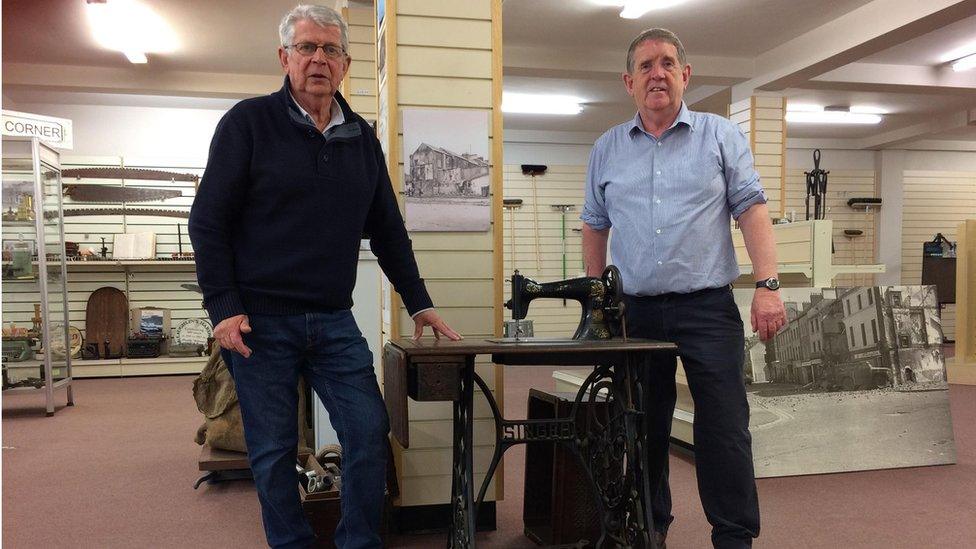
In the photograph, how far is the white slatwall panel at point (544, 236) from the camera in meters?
11.9

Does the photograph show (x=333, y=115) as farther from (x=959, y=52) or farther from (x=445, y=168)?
(x=959, y=52)

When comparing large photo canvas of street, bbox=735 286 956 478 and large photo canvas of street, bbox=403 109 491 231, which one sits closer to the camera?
large photo canvas of street, bbox=403 109 491 231

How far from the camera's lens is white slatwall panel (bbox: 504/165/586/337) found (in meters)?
11.9

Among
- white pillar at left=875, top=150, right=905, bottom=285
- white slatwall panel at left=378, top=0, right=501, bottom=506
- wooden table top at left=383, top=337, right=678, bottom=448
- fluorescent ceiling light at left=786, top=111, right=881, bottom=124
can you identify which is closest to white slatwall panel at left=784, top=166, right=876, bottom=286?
white pillar at left=875, top=150, right=905, bottom=285

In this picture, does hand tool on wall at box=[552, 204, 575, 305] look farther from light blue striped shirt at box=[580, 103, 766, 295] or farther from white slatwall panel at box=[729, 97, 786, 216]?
light blue striped shirt at box=[580, 103, 766, 295]

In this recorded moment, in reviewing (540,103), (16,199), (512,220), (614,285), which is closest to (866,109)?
(540,103)

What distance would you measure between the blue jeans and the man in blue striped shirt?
1.04 metres

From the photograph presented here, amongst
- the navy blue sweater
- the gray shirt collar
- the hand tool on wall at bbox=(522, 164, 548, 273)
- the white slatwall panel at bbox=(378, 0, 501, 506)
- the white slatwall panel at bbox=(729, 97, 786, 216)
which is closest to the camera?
the navy blue sweater

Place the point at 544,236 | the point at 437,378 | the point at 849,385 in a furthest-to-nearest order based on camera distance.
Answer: the point at 544,236 → the point at 849,385 → the point at 437,378

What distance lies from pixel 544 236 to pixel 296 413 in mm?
9890

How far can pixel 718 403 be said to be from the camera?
2477 mm

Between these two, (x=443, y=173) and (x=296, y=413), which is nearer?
(x=296, y=413)

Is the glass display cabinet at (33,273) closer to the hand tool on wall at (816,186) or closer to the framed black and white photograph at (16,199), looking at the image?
the framed black and white photograph at (16,199)

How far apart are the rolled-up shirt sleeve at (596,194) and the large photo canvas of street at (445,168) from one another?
1.74ft
